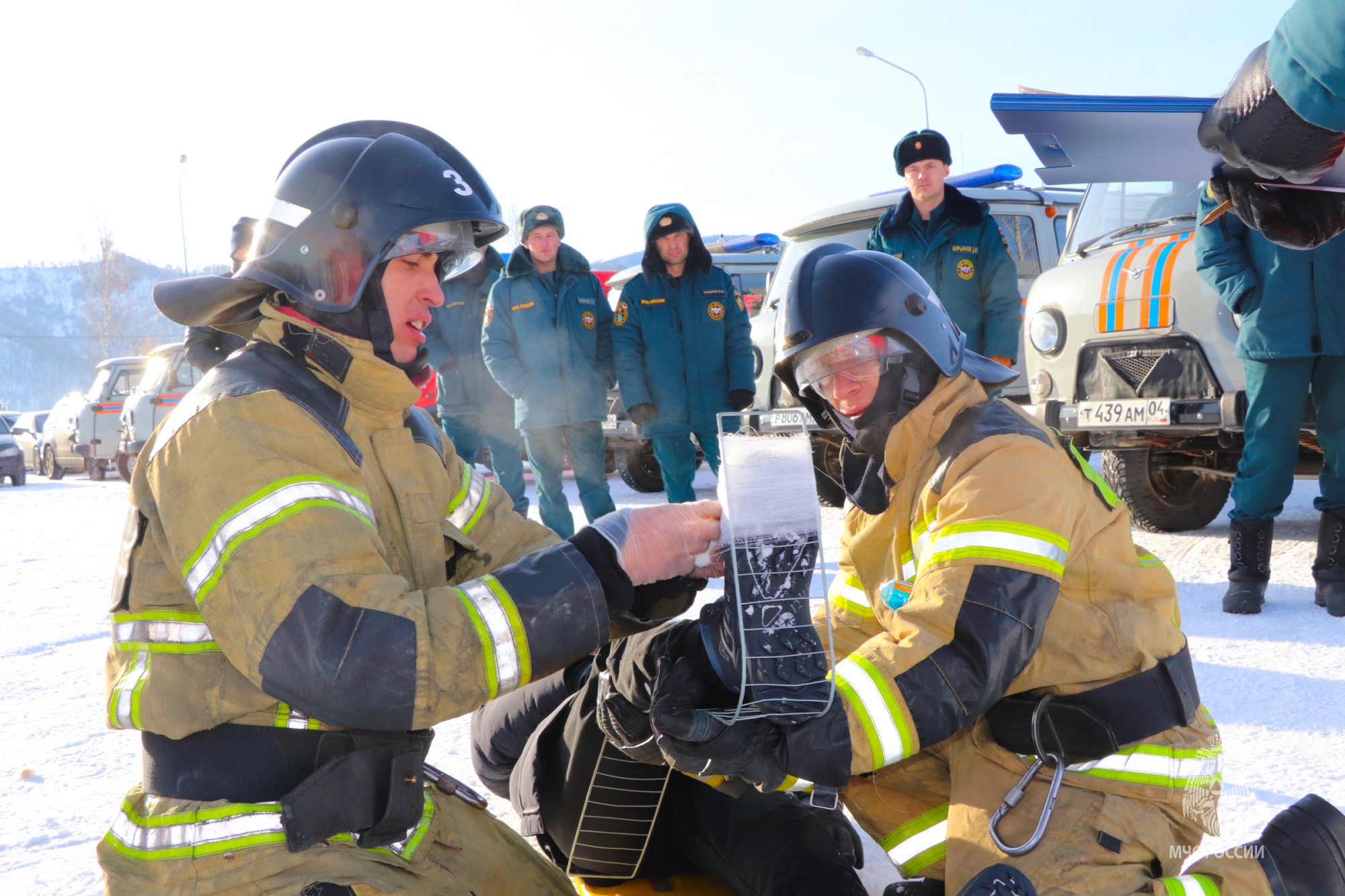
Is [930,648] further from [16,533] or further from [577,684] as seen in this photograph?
[16,533]

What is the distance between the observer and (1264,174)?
1.32 m

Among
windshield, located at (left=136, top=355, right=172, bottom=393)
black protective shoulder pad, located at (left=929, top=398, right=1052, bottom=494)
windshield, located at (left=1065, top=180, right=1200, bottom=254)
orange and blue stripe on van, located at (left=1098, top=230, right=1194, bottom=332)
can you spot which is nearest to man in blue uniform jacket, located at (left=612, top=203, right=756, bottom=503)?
orange and blue stripe on van, located at (left=1098, top=230, right=1194, bottom=332)

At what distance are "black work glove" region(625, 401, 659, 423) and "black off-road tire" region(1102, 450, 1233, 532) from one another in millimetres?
2751

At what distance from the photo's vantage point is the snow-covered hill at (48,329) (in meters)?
82.8

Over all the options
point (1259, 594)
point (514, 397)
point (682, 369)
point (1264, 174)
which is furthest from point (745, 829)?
point (514, 397)

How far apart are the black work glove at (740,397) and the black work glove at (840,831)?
3.70m

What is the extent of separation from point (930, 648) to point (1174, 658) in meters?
0.55

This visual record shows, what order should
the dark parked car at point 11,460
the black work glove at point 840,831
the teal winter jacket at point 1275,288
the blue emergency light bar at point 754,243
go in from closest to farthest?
the black work glove at point 840,831 < the teal winter jacket at point 1275,288 < the blue emergency light bar at point 754,243 < the dark parked car at point 11,460

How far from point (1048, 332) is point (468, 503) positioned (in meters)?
4.38

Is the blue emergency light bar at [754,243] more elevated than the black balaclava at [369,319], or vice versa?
the blue emergency light bar at [754,243]

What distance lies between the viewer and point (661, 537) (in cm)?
171

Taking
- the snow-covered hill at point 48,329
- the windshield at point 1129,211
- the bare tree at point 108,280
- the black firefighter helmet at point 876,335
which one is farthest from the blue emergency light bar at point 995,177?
the snow-covered hill at point 48,329

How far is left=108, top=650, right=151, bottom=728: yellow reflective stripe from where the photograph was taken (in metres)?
1.50

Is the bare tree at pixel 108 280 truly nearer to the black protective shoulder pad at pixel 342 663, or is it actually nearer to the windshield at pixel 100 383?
the windshield at pixel 100 383
